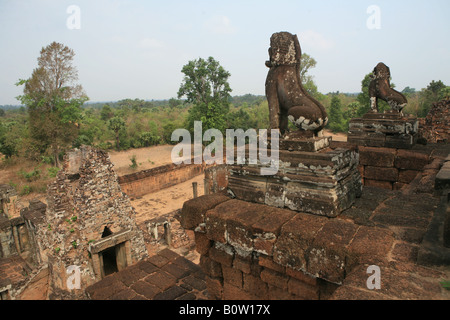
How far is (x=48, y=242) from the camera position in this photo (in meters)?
6.39

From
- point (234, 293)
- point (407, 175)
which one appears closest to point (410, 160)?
point (407, 175)

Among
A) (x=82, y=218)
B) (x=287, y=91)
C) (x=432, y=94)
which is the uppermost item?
(x=432, y=94)

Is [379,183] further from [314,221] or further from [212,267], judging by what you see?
[212,267]

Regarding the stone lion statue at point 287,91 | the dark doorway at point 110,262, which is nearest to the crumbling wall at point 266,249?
the stone lion statue at point 287,91

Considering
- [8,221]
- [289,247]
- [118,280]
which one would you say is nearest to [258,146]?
[289,247]

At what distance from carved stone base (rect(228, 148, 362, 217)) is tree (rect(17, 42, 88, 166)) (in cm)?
2189

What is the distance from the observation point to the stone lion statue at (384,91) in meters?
4.88

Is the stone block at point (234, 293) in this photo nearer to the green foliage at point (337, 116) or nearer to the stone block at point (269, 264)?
the stone block at point (269, 264)

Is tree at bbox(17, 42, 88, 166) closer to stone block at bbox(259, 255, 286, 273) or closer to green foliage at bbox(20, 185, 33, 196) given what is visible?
green foliage at bbox(20, 185, 33, 196)

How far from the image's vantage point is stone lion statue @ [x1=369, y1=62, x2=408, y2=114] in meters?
4.88

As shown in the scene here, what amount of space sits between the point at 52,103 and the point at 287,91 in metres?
23.0

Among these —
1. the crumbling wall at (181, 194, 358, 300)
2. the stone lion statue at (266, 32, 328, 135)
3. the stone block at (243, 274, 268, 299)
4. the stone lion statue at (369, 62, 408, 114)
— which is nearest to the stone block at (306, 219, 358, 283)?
the crumbling wall at (181, 194, 358, 300)

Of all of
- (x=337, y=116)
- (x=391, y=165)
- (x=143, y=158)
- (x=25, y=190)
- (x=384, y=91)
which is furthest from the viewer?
(x=337, y=116)

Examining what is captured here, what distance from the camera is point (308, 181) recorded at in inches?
95.2
